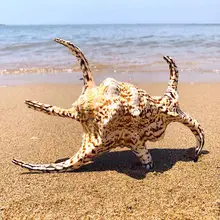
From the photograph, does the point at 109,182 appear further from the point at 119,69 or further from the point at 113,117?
the point at 119,69

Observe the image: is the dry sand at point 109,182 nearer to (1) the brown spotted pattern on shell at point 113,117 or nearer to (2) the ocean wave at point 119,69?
(1) the brown spotted pattern on shell at point 113,117

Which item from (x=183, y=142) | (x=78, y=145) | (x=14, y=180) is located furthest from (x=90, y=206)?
(x=183, y=142)

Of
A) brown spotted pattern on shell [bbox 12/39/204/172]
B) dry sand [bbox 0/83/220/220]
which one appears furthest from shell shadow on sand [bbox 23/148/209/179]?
brown spotted pattern on shell [bbox 12/39/204/172]

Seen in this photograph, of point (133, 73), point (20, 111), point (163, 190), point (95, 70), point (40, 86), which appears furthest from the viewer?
point (95, 70)

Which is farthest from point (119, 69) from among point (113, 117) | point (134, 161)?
point (113, 117)

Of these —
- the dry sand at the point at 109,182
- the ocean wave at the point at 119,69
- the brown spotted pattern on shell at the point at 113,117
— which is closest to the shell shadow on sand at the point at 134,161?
the dry sand at the point at 109,182

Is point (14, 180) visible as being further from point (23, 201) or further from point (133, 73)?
point (133, 73)
